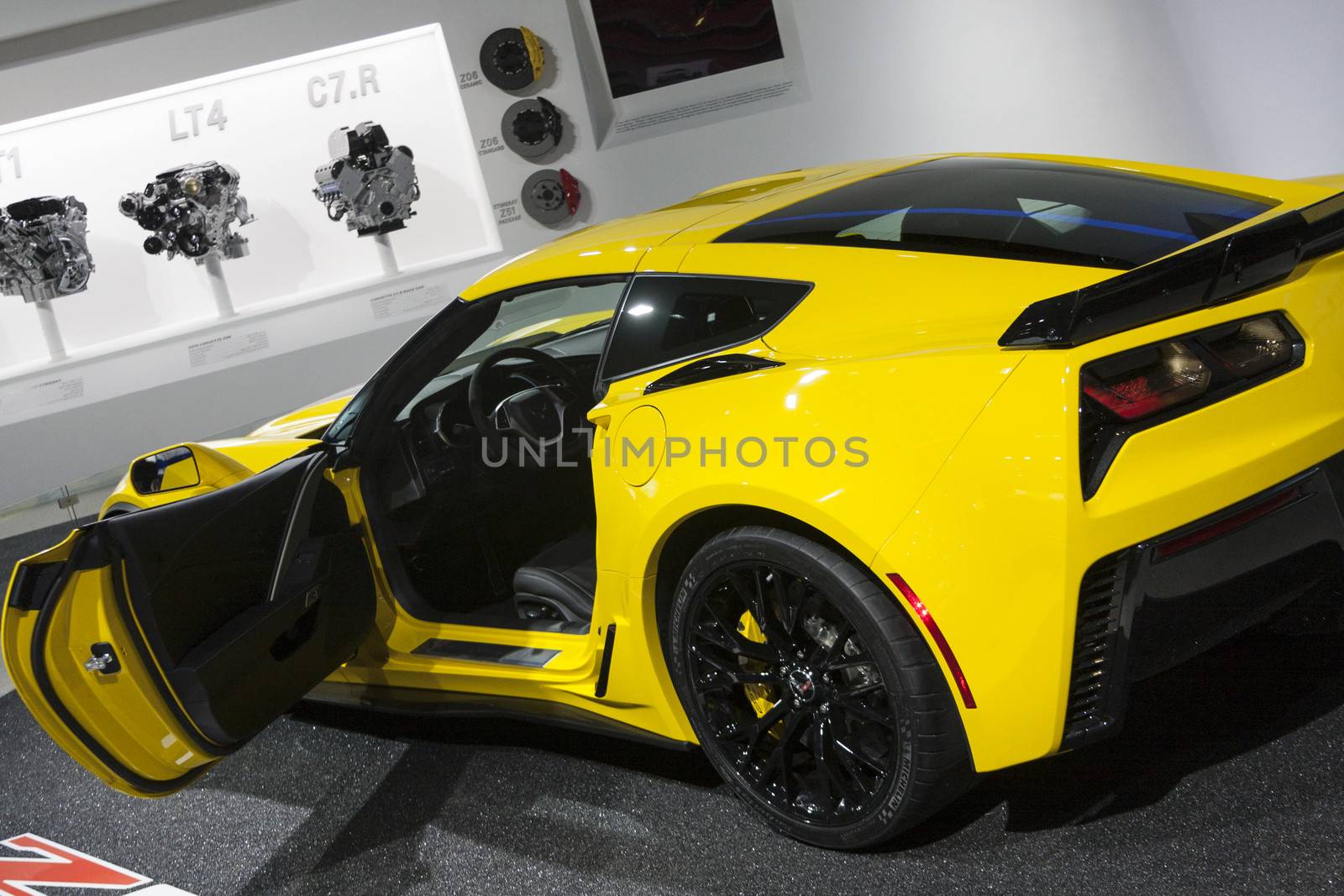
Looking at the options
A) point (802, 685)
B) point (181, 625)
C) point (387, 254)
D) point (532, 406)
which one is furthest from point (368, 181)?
point (802, 685)

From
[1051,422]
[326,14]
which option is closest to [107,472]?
[326,14]

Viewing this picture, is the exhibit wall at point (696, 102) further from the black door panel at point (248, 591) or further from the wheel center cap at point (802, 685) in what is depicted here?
the wheel center cap at point (802, 685)

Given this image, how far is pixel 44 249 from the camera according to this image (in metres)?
6.07

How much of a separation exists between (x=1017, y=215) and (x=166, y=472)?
215 cm

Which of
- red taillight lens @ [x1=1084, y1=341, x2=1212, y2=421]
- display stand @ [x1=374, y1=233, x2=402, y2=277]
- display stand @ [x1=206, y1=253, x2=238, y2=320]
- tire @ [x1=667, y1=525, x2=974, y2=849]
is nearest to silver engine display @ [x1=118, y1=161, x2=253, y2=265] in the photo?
display stand @ [x1=206, y1=253, x2=238, y2=320]

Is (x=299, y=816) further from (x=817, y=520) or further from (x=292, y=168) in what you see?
(x=292, y=168)

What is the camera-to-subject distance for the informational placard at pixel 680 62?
5.87 metres

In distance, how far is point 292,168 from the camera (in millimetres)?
6297

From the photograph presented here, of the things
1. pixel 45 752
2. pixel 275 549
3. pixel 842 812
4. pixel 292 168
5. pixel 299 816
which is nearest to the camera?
pixel 842 812

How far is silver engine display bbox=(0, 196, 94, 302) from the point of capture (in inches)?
237

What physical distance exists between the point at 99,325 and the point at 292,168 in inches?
58.3

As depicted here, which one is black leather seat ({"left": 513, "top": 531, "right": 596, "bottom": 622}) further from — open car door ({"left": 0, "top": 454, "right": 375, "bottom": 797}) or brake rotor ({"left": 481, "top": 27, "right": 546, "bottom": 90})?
brake rotor ({"left": 481, "top": 27, "right": 546, "bottom": 90})

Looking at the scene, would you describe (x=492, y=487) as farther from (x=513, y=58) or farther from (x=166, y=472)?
(x=513, y=58)

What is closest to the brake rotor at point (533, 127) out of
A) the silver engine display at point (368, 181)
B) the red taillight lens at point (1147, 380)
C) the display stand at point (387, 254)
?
the silver engine display at point (368, 181)
